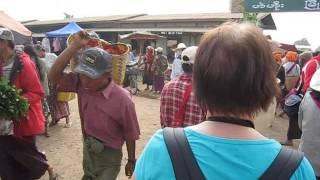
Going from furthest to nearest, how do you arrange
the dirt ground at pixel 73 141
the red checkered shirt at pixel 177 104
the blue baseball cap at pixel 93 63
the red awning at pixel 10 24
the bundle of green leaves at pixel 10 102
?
the red awning at pixel 10 24, the dirt ground at pixel 73 141, the bundle of green leaves at pixel 10 102, the red checkered shirt at pixel 177 104, the blue baseball cap at pixel 93 63

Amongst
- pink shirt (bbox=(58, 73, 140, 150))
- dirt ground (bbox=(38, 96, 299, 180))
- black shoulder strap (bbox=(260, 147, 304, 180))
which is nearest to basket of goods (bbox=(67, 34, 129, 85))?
pink shirt (bbox=(58, 73, 140, 150))

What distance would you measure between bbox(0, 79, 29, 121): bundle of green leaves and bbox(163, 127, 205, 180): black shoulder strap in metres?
3.03

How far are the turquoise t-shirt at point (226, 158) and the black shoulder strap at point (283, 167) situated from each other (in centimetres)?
1

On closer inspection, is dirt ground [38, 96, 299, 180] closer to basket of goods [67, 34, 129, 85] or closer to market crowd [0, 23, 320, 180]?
market crowd [0, 23, 320, 180]

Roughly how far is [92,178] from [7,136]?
1.16 meters

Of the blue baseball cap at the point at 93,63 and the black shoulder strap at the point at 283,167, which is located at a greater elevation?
the black shoulder strap at the point at 283,167

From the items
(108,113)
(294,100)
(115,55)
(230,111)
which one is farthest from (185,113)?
(294,100)

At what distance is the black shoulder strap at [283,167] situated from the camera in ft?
4.52

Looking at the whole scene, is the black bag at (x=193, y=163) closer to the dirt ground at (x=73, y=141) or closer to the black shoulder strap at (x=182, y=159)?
the black shoulder strap at (x=182, y=159)

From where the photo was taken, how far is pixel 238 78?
1420mm

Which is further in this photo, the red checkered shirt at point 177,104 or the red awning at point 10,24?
the red awning at point 10,24

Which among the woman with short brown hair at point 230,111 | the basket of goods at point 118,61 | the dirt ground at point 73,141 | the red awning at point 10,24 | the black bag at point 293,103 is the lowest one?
the dirt ground at point 73,141

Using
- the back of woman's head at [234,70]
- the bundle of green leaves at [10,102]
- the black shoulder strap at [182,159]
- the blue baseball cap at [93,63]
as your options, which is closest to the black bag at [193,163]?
the black shoulder strap at [182,159]

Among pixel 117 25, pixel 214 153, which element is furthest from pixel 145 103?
pixel 117 25
